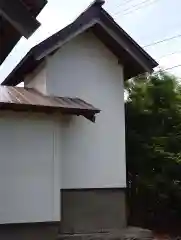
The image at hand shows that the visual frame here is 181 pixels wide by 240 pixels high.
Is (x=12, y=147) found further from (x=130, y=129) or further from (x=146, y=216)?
(x=146, y=216)

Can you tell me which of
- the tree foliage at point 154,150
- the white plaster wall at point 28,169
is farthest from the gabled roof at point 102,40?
the tree foliage at point 154,150

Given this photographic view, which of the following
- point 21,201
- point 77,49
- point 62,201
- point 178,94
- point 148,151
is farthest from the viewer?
point 178,94

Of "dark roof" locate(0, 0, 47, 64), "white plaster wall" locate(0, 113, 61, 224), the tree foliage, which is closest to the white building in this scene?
"white plaster wall" locate(0, 113, 61, 224)

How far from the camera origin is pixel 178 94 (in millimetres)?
14664

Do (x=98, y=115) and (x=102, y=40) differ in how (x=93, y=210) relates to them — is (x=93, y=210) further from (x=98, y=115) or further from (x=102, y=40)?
(x=102, y=40)

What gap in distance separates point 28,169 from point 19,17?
14.6ft

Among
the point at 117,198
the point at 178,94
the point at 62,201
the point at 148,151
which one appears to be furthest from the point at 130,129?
the point at 62,201

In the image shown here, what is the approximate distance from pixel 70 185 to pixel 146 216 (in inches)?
161

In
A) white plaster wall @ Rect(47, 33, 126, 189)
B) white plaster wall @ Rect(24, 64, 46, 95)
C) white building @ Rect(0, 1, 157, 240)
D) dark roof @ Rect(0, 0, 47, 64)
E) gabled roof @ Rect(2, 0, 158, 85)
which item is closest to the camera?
dark roof @ Rect(0, 0, 47, 64)

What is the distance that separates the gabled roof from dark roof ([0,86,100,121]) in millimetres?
908

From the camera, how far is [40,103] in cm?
974

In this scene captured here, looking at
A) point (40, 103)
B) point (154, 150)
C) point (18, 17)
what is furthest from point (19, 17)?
point (154, 150)

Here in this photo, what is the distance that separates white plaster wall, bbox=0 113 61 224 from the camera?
9.37 m

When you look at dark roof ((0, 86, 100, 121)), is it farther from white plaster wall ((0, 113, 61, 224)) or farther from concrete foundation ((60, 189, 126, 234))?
concrete foundation ((60, 189, 126, 234))
